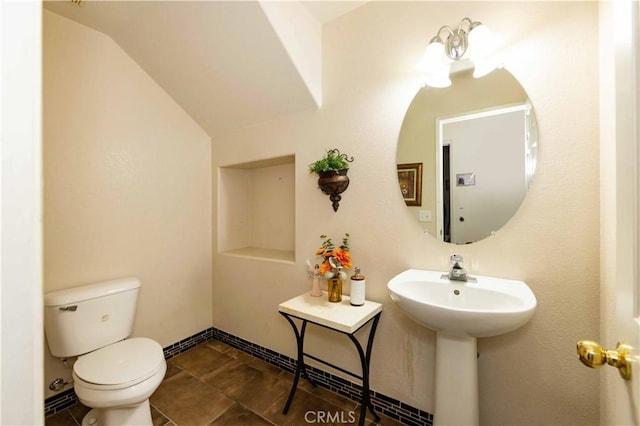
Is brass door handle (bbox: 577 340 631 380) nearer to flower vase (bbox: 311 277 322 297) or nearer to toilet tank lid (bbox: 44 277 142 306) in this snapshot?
flower vase (bbox: 311 277 322 297)

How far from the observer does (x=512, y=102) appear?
4.09 feet

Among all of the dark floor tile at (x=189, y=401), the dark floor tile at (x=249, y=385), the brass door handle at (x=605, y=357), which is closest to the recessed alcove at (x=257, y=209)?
the dark floor tile at (x=249, y=385)

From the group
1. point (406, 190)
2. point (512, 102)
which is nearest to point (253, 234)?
point (406, 190)

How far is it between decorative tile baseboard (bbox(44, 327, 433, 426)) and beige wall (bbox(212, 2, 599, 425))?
6cm

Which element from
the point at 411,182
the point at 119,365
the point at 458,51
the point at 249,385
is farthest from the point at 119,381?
the point at 458,51

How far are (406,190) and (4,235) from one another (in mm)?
1501

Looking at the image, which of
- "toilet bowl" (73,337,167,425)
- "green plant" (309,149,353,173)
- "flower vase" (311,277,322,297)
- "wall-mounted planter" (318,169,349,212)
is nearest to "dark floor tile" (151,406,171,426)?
"toilet bowl" (73,337,167,425)

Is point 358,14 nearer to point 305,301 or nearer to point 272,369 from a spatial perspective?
point 305,301

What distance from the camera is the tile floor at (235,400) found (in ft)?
5.05

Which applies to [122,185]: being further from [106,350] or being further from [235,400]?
[235,400]

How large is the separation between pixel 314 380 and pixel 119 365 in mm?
1185

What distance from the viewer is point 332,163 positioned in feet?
5.49

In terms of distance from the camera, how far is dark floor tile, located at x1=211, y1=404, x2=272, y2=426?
151 cm

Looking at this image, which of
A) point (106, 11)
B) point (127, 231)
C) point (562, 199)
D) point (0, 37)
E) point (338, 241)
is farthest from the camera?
point (127, 231)
